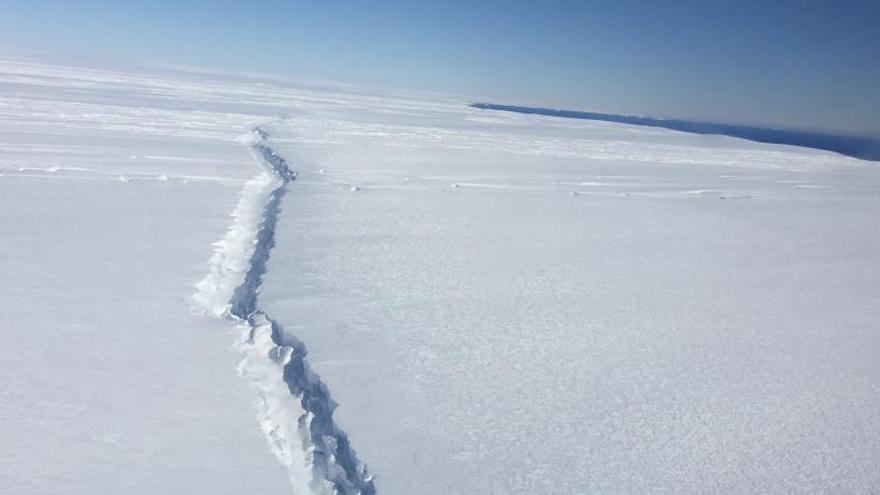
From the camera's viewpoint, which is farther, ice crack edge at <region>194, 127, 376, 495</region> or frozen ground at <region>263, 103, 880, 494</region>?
frozen ground at <region>263, 103, 880, 494</region>

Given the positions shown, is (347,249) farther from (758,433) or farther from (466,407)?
(758,433)

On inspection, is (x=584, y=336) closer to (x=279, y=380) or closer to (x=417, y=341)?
(x=417, y=341)

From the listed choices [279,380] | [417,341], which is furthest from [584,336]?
[279,380]

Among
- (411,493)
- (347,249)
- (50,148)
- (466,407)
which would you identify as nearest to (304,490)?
(411,493)

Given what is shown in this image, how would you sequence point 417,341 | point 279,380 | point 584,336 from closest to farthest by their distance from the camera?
1. point 279,380
2. point 417,341
3. point 584,336
